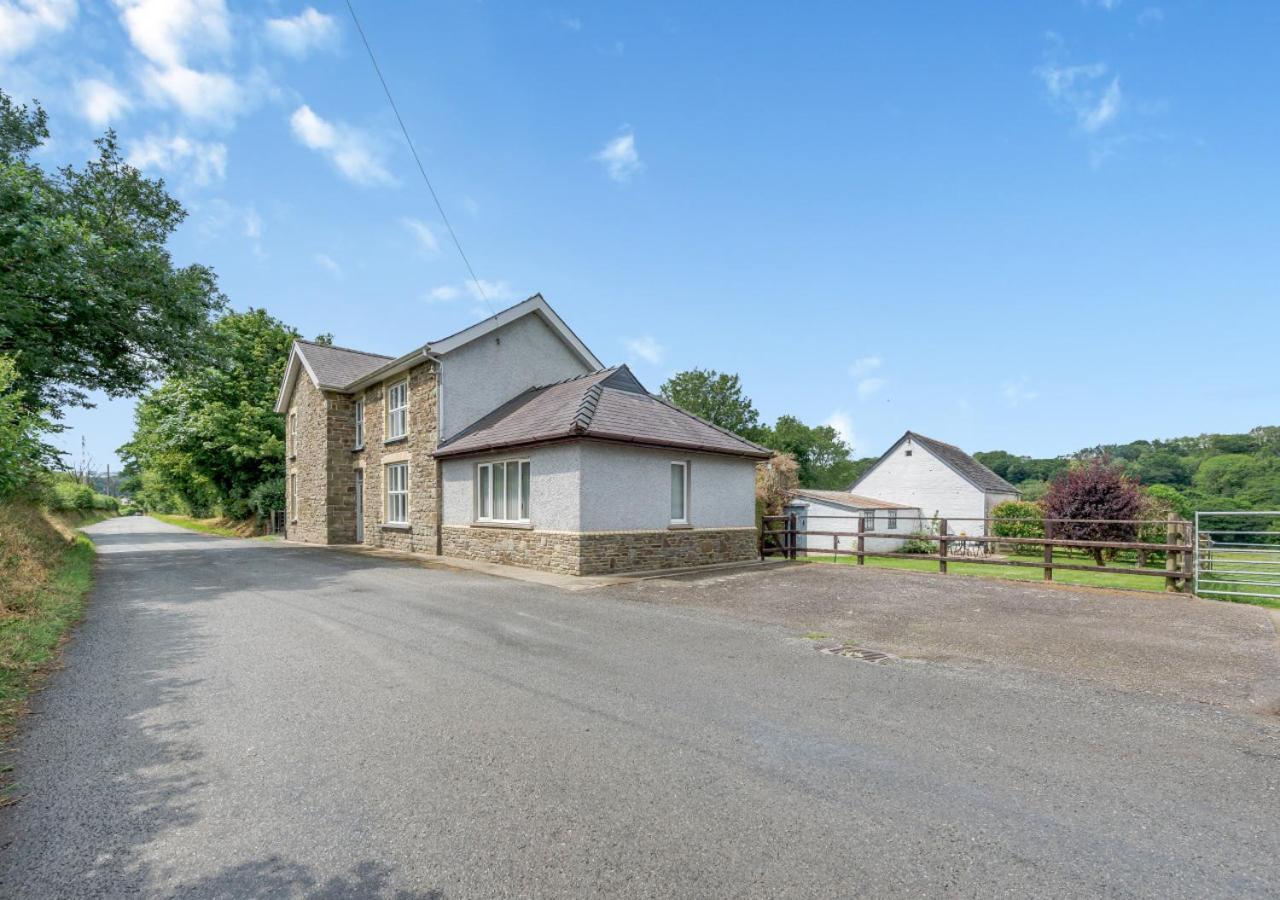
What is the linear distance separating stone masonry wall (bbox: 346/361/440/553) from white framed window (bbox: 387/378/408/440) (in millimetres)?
236

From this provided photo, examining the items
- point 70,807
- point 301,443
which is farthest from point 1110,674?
point 301,443

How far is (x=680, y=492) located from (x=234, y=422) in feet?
84.9

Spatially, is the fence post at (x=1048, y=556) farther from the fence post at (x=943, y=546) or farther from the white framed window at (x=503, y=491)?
the white framed window at (x=503, y=491)

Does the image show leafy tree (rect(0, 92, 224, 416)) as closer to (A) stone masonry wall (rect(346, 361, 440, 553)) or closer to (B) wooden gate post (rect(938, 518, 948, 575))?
(A) stone masonry wall (rect(346, 361, 440, 553))

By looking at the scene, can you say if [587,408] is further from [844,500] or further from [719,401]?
[719,401]

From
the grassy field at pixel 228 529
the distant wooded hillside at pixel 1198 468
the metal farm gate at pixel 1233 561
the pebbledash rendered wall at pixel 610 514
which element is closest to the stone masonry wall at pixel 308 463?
the grassy field at pixel 228 529

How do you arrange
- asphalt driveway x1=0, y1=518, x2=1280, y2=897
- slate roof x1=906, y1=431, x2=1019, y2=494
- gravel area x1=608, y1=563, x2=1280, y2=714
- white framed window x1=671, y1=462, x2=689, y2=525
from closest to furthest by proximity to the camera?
asphalt driveway x1=0, y1=518, x2=1280, y2=897, gravel area x1=608, y1=563, x2=1280, y2=714, white framed window x1=671, y1=462, x2=689, y2=525, slate roof x1=906, y1=431, x2=1019, y2=494

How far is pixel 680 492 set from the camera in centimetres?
1507

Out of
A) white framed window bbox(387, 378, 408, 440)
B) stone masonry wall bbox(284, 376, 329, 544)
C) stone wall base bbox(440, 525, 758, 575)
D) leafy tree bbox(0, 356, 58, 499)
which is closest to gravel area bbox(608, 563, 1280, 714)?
stone wall base bbox(440, 525, 758, 575)

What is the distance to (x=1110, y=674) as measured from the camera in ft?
19.2

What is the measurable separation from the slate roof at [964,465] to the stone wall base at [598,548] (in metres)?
22.6

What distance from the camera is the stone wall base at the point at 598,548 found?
12852 mm

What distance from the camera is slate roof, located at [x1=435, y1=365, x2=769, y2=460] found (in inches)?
522

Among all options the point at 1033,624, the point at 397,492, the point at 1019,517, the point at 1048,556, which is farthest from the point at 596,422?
the point at 1019,517
